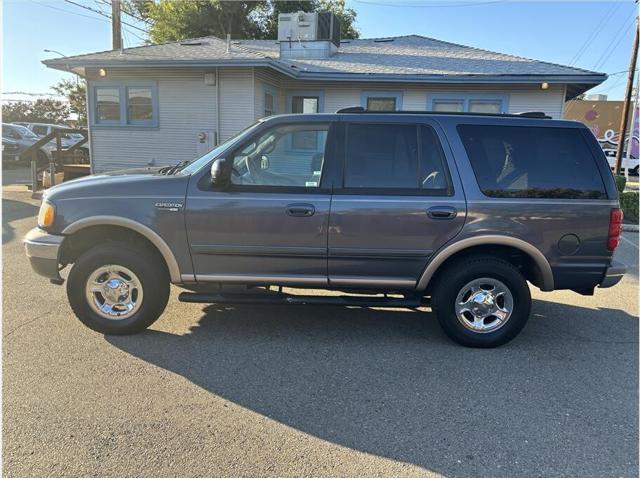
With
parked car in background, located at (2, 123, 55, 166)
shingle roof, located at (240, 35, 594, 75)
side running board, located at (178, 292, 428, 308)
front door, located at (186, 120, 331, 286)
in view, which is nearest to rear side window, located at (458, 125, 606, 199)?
side running board, located at (178, 292, 428, 308)

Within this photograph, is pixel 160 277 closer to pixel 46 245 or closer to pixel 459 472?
pixel 46 245

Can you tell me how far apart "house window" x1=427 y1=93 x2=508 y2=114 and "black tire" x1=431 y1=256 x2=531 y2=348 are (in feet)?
30.5

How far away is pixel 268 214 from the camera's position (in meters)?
3.93

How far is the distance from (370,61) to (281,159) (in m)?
10.8

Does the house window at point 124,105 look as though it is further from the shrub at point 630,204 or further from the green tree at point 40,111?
the green tree at point 40,111

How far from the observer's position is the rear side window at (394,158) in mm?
3996

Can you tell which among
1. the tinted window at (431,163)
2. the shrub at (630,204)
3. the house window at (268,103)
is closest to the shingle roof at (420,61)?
the house window at (268,103)

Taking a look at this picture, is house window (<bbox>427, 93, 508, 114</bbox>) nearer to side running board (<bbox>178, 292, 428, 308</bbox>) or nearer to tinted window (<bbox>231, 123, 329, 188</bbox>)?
tinted window (<bbox>231, 123, 329, 188</bbox>)

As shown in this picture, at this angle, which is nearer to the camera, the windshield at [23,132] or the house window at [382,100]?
the house window at [382,100]

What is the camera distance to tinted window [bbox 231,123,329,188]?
402cm

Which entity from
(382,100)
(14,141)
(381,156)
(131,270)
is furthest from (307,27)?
(14,141)

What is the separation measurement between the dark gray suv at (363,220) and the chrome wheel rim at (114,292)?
1 cm

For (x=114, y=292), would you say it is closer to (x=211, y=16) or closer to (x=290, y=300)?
(x=290, y=300)

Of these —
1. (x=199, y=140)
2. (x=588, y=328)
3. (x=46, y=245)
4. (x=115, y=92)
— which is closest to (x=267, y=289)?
(x=46, y=245)
